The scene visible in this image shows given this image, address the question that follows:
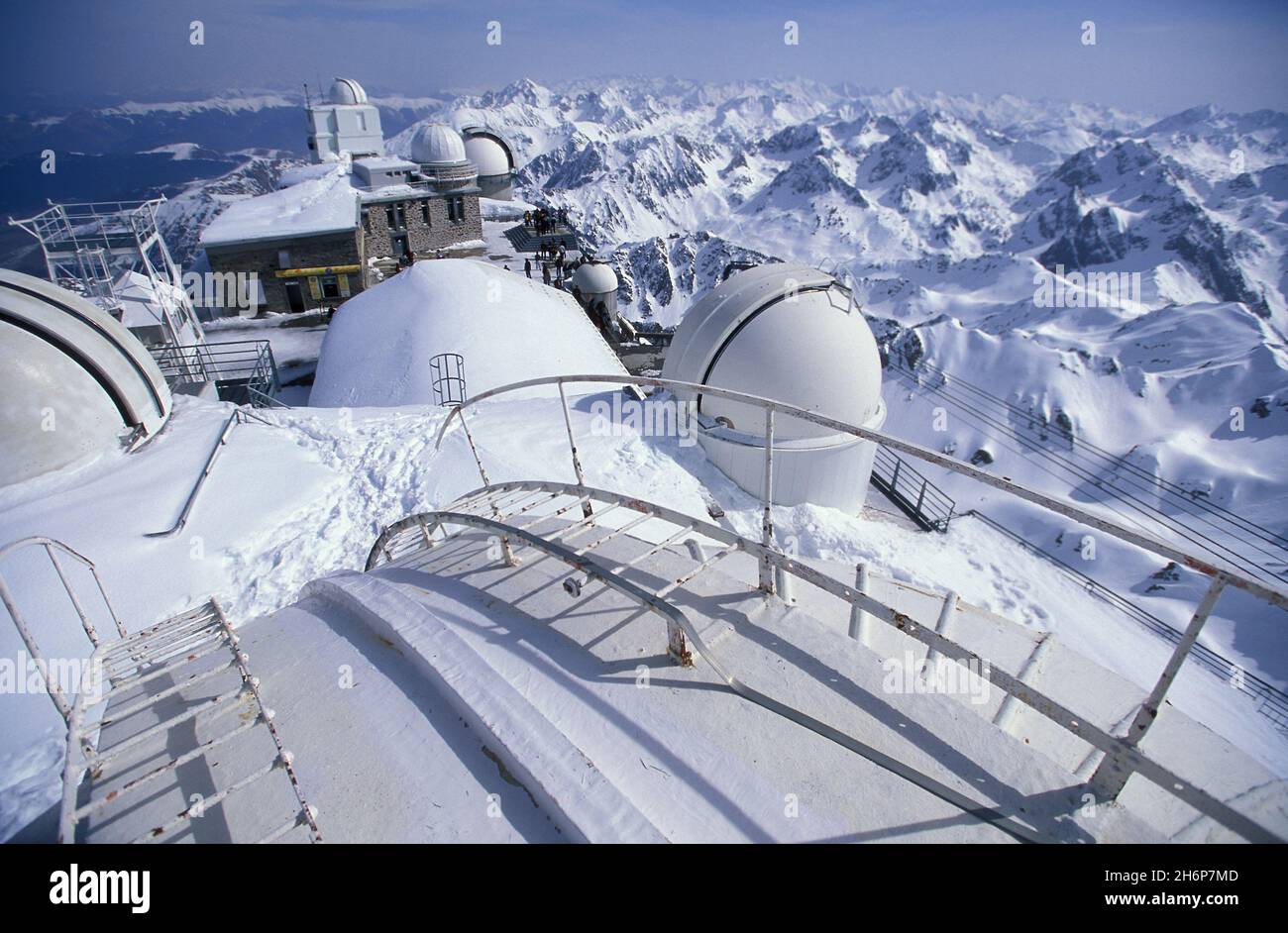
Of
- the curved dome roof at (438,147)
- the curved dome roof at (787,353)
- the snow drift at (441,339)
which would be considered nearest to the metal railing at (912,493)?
the curved dome roof at (787,353)

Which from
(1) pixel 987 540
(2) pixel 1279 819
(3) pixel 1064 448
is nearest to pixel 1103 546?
(3) pixel 1064 448

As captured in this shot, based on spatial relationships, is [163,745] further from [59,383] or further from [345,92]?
[345,92]

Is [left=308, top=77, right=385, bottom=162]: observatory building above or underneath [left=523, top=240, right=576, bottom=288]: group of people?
above

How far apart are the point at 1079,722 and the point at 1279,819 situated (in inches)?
99.8

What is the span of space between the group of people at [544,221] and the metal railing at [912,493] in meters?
28.6

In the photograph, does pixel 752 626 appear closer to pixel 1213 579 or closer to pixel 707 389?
pixel 707 389

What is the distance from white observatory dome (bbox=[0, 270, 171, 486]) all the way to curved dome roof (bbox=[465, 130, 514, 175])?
46310 mm

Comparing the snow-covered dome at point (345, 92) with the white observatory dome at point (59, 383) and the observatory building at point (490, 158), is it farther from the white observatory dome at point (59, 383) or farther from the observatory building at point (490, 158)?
the white observatory dome at point (59, 383)

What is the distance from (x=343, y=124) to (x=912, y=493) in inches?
2070

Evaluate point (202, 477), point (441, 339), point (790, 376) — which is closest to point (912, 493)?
point (790, 376)

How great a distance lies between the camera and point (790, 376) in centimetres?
1272

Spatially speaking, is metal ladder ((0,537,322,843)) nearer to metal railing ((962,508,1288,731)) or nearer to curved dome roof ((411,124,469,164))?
metal railing ((962,508,1288,731))

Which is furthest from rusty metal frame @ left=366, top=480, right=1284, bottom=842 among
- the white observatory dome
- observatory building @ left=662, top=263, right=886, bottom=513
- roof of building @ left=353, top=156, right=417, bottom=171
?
roof of building @ left=353, top=156, right=417, bottom=171

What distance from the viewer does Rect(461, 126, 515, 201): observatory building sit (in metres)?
51.9
